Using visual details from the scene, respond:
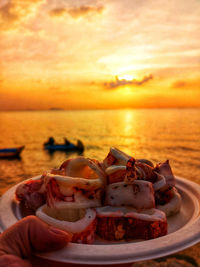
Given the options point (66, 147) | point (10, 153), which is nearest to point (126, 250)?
point (10, 153)

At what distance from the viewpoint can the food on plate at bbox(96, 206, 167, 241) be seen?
3.36m

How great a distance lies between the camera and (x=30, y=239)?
8.47 ft

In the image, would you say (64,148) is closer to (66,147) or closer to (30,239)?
(66,147)

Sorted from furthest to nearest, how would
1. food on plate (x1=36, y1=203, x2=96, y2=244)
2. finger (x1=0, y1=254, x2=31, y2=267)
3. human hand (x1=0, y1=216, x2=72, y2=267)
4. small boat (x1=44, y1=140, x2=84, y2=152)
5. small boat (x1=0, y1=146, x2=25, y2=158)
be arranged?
small boat (x1=44, y1=140, x2=84, y2=152) → small boat (x1=0, y1=146, x2=25, y2=158) → food on plate (x1=36, y1=203, x2=96, y2=244) → human hand (x1=0, y1=216, x2=72, y2=267) → finger (x1=0, y1=254, x2=31, y2=267)

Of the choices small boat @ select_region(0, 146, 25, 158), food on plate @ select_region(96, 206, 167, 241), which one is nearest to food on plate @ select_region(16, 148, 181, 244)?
food on plate @ select_region(96, 206, 167, 241)

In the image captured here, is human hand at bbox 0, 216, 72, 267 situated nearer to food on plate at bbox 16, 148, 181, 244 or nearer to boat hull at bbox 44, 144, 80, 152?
food on plate at bbox 16, 148, 181, 244

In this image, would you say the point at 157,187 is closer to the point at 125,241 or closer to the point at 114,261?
the point at 125,241

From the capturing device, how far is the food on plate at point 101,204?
3.35 metres

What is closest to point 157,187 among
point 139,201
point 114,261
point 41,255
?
point 139,201

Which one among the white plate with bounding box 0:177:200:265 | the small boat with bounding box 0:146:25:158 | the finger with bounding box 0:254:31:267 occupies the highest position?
the finger with bounding box 0:254:31:267

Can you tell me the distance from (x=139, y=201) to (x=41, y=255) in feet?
5.23

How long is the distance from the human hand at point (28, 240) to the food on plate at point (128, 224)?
0.88 metres

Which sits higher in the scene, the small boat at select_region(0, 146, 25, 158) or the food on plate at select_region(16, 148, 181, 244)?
the food on plate at select_region(16, 148, 181, 244)

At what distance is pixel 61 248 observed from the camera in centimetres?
264
